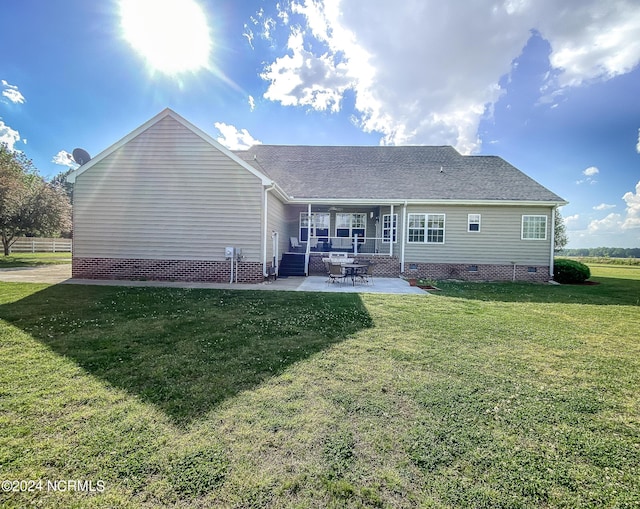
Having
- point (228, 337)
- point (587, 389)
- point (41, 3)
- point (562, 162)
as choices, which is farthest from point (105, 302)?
point (562, 162)

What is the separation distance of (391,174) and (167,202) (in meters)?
11.9

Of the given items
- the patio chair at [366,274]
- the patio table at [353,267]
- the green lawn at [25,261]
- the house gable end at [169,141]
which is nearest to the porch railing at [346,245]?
the patio chair at [366,274]

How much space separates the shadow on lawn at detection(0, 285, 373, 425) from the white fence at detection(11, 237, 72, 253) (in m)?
26.4

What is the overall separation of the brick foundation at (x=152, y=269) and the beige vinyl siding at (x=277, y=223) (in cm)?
182

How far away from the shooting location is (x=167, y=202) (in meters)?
11.0

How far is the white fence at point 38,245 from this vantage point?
2602 centimetres

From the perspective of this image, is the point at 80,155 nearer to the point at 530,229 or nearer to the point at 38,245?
the point at 38,245

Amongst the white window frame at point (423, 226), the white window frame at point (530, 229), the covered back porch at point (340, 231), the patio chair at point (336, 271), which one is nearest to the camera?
the patio chair at point (336, 271)

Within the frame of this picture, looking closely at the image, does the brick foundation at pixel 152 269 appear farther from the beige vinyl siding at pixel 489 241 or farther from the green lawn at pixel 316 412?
the beige vinyl siding at pixel 489 241

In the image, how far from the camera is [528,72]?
14.1m

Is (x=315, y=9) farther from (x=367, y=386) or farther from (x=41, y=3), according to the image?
(x=367, y=386)

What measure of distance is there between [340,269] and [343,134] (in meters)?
15.4

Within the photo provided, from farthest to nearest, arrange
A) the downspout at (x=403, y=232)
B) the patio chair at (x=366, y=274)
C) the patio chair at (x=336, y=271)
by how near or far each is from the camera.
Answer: the downspout at (x=403, y=232) < the patio chair at (x=366, y=274) < the patio chair at (x=336, y=271)

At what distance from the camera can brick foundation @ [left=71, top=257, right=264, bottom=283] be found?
36.4ft
